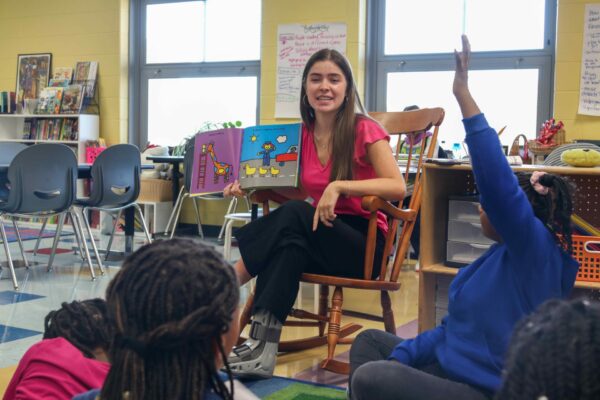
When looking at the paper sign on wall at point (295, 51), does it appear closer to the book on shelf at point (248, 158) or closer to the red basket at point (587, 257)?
the book on shelf at point (248, 158)

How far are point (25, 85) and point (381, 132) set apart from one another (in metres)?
5.86

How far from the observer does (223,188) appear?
2533 millimetres

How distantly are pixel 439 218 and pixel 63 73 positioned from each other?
18.5 ft

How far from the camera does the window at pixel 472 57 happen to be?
541 centimetres

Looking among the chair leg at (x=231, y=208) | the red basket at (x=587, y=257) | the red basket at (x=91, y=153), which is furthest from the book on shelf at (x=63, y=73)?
the red basket at (x=587, y=257)

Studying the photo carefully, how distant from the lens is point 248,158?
98.1 inches

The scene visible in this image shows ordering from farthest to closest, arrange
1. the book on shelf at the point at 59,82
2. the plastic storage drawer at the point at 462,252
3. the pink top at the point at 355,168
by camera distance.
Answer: the book on shelf at the point at 59,82
the pink top at the point at 355,168
the plastic storage drawer at the point at 462,252

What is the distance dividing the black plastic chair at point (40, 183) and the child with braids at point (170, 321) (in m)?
3.22

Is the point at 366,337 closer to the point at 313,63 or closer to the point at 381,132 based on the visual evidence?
the point at 381,132

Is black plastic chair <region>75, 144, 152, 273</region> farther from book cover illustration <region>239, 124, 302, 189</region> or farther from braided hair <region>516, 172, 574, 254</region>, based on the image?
braided hair <region>516, 172, 574, 254</region>

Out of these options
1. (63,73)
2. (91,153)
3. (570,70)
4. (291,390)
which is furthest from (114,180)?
(570,70)

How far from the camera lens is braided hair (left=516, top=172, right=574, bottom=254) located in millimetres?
1330

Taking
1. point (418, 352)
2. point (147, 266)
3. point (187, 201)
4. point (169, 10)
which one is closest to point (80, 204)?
point (187, 201)

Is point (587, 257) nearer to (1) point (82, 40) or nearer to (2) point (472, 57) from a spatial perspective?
(2) point (472, 57)
